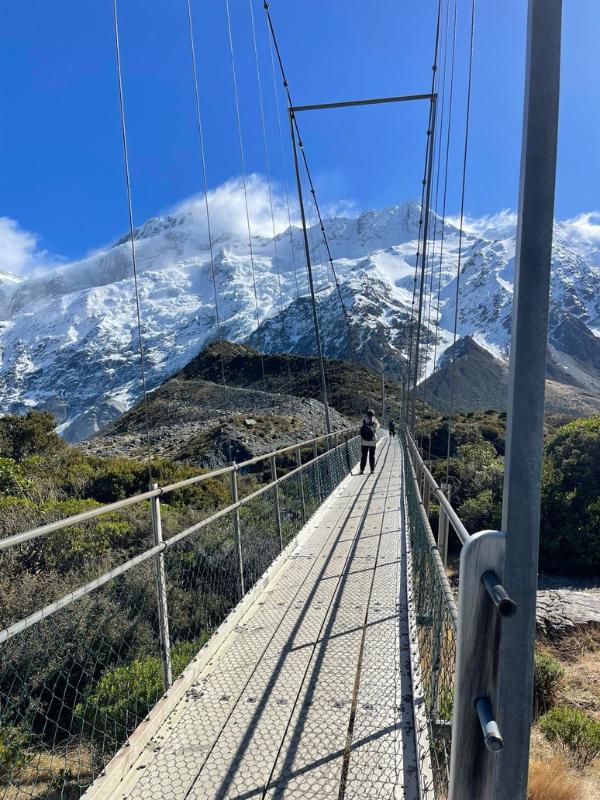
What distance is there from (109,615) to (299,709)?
191 cm

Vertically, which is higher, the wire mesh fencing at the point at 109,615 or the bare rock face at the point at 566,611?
the wire mesh fencing at the point at 109,615

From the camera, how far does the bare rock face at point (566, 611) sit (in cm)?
711

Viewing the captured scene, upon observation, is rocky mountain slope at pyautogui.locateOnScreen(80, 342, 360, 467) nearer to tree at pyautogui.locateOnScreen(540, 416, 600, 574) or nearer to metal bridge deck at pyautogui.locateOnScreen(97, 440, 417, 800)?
tree at pyautogui.locateOnScreen(540, 416, 600, 574)

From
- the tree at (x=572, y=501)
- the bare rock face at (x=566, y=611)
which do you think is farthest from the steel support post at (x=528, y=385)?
the tree at (x=572, y=501)

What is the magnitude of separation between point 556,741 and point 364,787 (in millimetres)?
3179

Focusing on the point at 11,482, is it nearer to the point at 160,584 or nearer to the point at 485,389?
the point at 160,584

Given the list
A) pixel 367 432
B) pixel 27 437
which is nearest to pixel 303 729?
pixel 367 432

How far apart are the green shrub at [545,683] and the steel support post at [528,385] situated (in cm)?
485

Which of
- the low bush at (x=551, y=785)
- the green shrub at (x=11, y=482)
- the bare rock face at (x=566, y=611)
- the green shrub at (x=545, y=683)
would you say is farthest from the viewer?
the green shrub at (x=11, y=482)

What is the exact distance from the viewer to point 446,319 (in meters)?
167

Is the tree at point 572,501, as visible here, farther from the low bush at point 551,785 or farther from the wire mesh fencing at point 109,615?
the low bush at point 551,785

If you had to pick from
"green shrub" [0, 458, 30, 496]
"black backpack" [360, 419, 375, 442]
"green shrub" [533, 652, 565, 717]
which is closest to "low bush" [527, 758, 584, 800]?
"green shrub" [533, 652, 565, 717]

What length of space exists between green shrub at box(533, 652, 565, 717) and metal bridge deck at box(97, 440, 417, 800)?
196 cm

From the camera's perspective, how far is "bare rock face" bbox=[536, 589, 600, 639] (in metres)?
7.11
